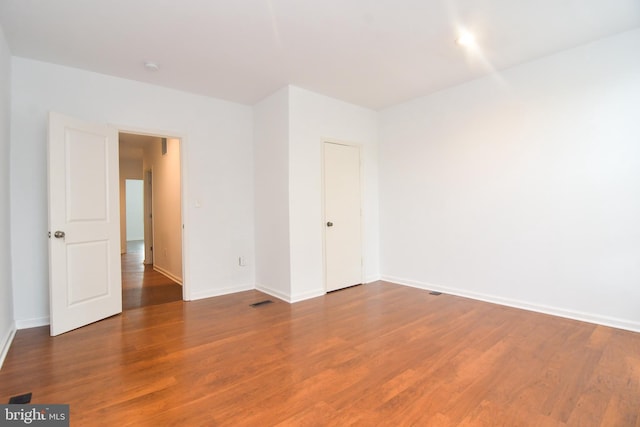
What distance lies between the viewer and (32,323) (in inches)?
120

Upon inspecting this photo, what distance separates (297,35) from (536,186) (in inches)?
112

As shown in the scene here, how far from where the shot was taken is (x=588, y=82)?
9.77 feet

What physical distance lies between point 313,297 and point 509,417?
256 cm

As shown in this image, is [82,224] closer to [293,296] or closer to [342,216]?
[293,296]

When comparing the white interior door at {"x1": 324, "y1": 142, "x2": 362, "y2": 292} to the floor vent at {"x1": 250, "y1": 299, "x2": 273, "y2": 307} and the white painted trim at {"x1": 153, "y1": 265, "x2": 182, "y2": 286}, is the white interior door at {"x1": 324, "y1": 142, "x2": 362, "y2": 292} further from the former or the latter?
the white painted trim at {"x1": 153, "y1": 265, "x2": 182, "y2": 286}

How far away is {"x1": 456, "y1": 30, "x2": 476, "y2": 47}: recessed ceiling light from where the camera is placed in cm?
274

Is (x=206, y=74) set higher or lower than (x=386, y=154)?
higher

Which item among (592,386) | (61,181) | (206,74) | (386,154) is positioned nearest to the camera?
(592,386)

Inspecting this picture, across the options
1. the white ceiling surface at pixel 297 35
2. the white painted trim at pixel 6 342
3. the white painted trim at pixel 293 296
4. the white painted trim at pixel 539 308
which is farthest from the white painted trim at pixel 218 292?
the white ceiling surface at pixel 297 35

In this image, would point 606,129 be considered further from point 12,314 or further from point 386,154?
point 12,314

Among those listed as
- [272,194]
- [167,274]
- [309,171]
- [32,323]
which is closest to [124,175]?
[167,274]

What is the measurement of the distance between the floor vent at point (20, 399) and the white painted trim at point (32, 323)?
1510 millimetres

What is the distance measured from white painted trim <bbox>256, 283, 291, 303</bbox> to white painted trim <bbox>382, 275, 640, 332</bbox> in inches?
71.0

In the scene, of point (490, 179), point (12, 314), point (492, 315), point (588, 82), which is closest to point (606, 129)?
point (588, 82)
